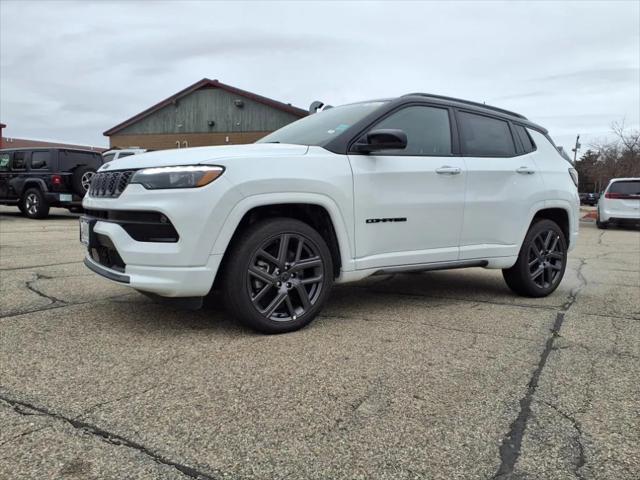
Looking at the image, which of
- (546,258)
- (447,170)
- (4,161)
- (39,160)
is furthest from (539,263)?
(4,161)

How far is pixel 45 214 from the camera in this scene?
43.8ft

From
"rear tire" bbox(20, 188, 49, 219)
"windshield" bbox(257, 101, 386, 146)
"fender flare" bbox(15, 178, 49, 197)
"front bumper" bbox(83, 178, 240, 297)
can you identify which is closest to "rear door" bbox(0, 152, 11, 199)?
"fender flare" bbox(15, 178, 49, 197)

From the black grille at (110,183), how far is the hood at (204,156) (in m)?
0.04

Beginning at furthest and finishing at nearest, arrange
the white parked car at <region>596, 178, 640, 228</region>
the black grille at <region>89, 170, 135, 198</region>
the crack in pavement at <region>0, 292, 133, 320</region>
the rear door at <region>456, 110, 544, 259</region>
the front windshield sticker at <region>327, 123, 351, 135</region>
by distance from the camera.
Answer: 1. the white parked car at <region>596, 178, 640, 228</region>
2. the rear door at <region>456, 110, 544, 259</region>
3. the front windshield sticker at <region>327, 123, 351, 135</region>
4. the crack in pavement at <region>0, 292, 133, 320</region>
5. the black grille at <region>89, 170, 135, 198</region>

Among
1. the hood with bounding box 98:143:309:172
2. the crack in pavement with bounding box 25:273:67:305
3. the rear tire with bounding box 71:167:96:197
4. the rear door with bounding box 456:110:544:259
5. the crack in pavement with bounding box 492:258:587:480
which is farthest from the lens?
the rear tire with bounding box 71:167:96:197

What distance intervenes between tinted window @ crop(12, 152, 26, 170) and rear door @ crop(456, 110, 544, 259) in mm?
12528

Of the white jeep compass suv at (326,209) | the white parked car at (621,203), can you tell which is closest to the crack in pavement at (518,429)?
the white jeep compass suv at (326,209)

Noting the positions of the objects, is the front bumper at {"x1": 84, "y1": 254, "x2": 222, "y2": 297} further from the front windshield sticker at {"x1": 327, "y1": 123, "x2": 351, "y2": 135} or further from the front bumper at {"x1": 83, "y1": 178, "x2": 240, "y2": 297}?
the front windshield sticker at {"x1": 327, "y1": 123, "x2": 351, "y2": 135}

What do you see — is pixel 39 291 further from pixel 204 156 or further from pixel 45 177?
pixel 45 177

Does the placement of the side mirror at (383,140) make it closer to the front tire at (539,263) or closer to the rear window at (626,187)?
the front tire at (539,263)

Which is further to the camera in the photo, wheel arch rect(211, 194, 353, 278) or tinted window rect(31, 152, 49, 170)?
tinted window rect(31, 152, 49, 170)

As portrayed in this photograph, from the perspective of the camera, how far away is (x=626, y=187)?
1650 cm

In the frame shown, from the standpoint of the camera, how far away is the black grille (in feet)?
11.5

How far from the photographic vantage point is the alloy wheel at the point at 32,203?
13.3 meters
